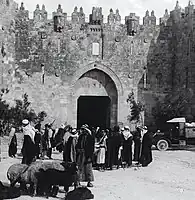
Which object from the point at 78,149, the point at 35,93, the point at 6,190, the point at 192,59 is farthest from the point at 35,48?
the point at 6,190

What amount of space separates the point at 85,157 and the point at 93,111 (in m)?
20.1

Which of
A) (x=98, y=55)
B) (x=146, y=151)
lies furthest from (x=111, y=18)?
(x=146, y=151)

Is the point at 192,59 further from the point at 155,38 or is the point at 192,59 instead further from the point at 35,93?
the point at 35,93

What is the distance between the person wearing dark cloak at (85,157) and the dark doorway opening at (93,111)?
16.5 m

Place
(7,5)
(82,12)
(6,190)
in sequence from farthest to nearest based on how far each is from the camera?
(82,12), (7,5), (6,190)

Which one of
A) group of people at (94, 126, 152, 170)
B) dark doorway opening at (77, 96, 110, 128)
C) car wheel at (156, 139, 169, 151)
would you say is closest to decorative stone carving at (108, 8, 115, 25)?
dark doorway opening at (77, 96, 110, 128)


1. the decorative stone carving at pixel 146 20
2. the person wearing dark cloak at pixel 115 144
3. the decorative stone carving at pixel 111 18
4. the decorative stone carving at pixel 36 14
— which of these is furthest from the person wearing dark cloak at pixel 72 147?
the decorative stone carving at pixel 146 20

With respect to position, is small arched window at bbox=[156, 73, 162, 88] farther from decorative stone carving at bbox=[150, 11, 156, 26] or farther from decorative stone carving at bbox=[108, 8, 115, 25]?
decorative stone carving at bbox=[108, 8, 115, 25]

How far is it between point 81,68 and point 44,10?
3848mm

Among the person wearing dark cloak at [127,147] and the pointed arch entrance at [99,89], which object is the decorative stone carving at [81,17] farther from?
the person wearing dark cloak at [127,147]

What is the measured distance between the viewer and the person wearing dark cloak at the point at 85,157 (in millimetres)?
10367

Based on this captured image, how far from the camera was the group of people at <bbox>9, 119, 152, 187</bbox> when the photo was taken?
1046 centimetres

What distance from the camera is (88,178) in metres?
10.4

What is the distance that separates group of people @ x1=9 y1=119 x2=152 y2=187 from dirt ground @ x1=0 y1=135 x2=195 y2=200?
414 millimetres
